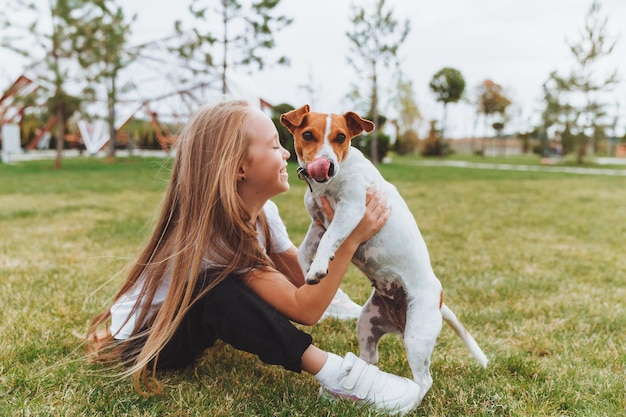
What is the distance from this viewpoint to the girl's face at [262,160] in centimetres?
206

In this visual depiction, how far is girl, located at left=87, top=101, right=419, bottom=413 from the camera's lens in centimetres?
186

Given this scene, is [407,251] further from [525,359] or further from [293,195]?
[293,195]

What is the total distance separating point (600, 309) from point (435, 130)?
3367 cm

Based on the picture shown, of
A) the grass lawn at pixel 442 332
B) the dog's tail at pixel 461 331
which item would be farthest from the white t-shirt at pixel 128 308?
the dog's tail at pixel 461 331

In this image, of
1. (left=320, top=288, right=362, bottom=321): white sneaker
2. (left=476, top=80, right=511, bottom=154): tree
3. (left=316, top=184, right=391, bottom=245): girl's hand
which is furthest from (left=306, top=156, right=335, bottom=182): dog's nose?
(left=476, top=80, right=511, bottom=154): tree

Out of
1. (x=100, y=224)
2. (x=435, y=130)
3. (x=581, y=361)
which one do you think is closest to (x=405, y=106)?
(x=435, y=130)

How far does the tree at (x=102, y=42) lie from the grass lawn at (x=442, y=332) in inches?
450

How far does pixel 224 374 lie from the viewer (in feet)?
7.01

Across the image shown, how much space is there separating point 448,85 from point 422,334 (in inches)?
1167

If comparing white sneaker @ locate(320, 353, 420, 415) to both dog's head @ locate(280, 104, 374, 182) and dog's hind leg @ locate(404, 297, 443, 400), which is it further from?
dog's head @ locate(280, 104, 374, 182)

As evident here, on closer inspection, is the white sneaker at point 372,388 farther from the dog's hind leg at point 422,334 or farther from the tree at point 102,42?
the tree at point 102,42

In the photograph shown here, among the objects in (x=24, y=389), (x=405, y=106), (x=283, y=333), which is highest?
(x=405, y=106)

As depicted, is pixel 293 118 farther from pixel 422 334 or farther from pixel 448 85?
pixel 448 85

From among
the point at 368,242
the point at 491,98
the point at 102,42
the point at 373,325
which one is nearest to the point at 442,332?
the point at 373,325
